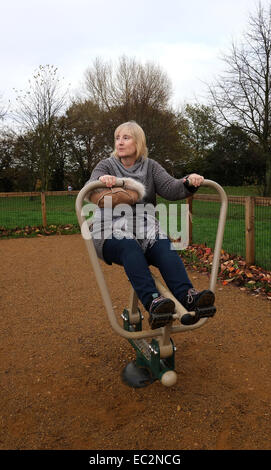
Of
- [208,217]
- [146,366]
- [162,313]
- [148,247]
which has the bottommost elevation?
[146,366]

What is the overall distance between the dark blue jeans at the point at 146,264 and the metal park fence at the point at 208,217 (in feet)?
11.0

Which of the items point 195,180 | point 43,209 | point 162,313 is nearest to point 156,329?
point 162,313

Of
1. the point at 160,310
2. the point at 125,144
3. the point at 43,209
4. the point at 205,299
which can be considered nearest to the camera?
the point at 160,310

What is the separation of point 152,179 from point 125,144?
1.02 feet

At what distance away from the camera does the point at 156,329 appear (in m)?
2.37

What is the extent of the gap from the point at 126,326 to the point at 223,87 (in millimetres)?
13881

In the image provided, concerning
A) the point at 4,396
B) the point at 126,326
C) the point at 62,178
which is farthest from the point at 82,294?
the point at 62,178

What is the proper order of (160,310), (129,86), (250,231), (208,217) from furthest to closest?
(129,86) → (208,217) → (250,231) → (160,310)

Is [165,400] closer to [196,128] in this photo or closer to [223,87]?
[223,87]

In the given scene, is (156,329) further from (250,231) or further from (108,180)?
(250,231)

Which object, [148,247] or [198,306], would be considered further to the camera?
[148,247]

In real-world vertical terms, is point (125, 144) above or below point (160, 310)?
above

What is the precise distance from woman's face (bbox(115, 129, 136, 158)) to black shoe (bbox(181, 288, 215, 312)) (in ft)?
3.43

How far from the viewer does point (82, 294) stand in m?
4.77
